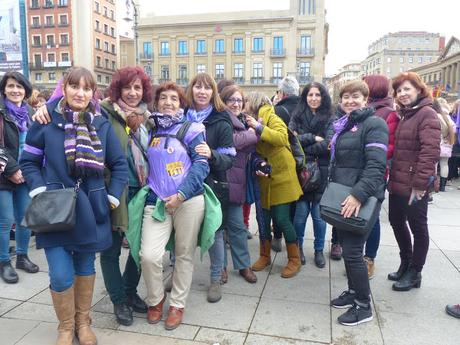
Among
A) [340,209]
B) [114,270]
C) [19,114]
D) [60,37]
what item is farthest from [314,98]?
[60,37]

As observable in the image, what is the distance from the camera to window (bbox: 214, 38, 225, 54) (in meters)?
55.5

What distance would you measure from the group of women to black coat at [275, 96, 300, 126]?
499 mm

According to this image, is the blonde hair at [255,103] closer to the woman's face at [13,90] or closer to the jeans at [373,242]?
the jeans at [373,242]

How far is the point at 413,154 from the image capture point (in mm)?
3580

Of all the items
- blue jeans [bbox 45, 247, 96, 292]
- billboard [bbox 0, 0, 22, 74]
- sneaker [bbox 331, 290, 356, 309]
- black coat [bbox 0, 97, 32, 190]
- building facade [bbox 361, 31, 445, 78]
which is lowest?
sneaker [bbox 331, 290, 356, 309]

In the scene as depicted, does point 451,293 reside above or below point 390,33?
below

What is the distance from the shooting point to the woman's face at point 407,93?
12.0 feet

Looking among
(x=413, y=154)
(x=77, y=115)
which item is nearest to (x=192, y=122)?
(x=77, y=115)

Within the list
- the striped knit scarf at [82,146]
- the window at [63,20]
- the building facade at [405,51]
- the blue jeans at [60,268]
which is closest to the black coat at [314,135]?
the striped knit scarf at [82,146]

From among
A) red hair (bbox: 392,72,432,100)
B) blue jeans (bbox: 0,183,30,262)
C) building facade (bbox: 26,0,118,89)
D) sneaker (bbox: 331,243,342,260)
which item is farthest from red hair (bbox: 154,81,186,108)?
building facade (bbox: 26,0,118,89)

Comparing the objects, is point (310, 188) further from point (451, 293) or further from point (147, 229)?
point (147, 229)

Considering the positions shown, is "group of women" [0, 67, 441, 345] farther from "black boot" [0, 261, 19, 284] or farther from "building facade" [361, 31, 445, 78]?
"building facade" [361, 31, 445, 78]

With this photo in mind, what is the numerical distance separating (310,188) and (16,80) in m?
3.39

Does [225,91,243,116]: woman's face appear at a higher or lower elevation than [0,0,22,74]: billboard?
lower
